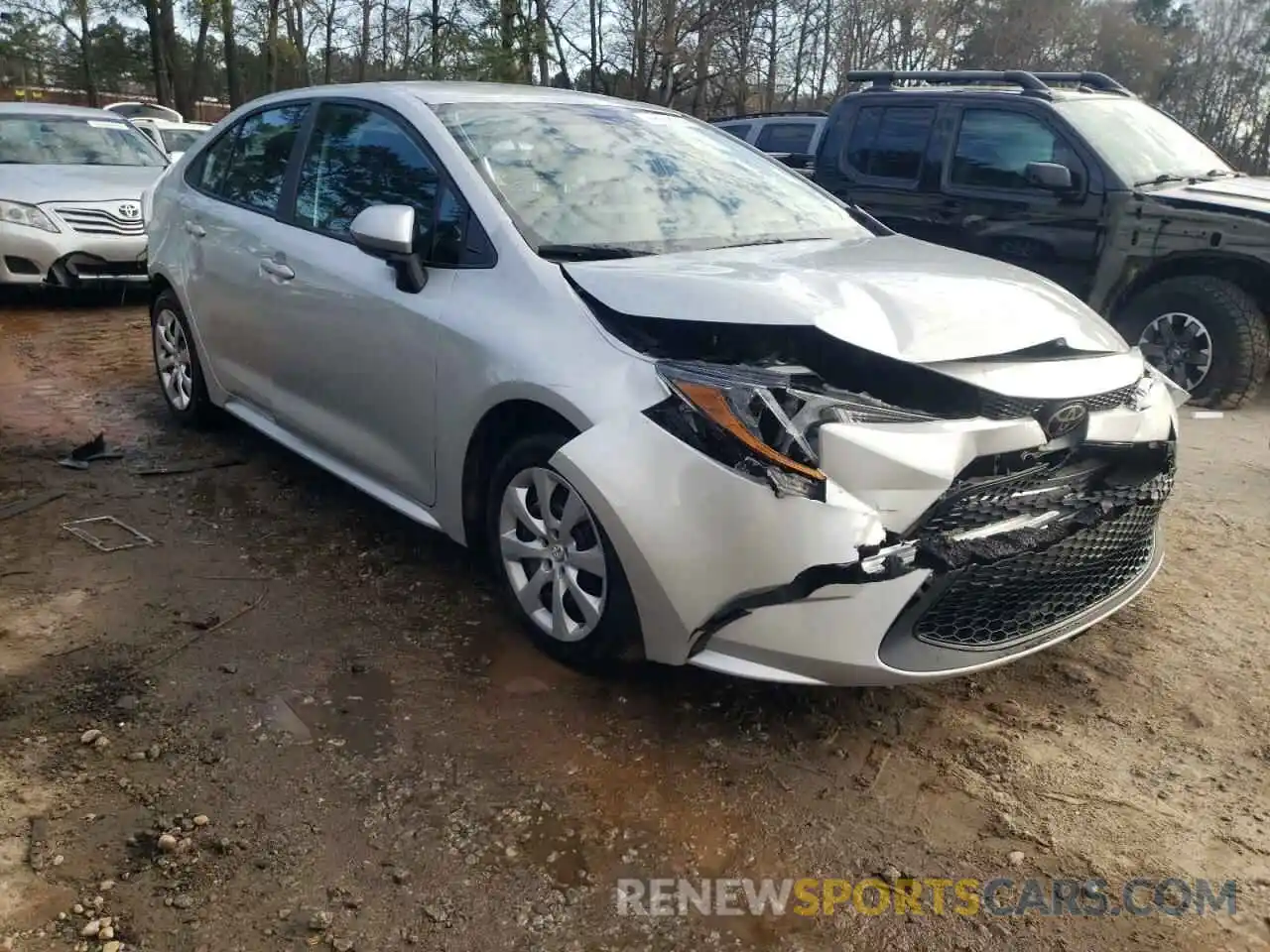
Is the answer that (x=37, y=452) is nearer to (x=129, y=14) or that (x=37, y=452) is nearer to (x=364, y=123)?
(x=364, y=123)

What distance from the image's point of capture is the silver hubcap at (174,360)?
5.34 metres

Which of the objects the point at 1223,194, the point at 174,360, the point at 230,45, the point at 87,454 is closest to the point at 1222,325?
the point at 1223,194

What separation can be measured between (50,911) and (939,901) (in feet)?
6.25

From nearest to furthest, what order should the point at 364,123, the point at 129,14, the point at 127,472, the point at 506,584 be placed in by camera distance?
1. the point at 506,584
2. the point at 364,123
3. the point at 127,472
4. the point at 129,14

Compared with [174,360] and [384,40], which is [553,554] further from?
[384,40]

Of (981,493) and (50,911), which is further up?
(981,493)

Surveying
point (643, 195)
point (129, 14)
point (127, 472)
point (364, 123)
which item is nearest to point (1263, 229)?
point (643, 195)

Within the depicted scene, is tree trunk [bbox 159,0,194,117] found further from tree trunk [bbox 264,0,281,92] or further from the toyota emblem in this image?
the toyota emblem

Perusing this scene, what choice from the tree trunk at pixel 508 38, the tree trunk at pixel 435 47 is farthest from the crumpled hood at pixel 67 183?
the tree trunk at pixel 435 47

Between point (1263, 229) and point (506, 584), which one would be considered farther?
point (1263, 229)

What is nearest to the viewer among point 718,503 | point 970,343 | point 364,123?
point 718,503

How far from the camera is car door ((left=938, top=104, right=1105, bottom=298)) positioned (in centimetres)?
670

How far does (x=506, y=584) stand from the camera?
332cm

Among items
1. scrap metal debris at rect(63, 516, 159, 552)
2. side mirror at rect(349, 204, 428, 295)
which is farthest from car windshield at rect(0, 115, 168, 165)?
side mirror at rect(349, 204, 428, 295)
